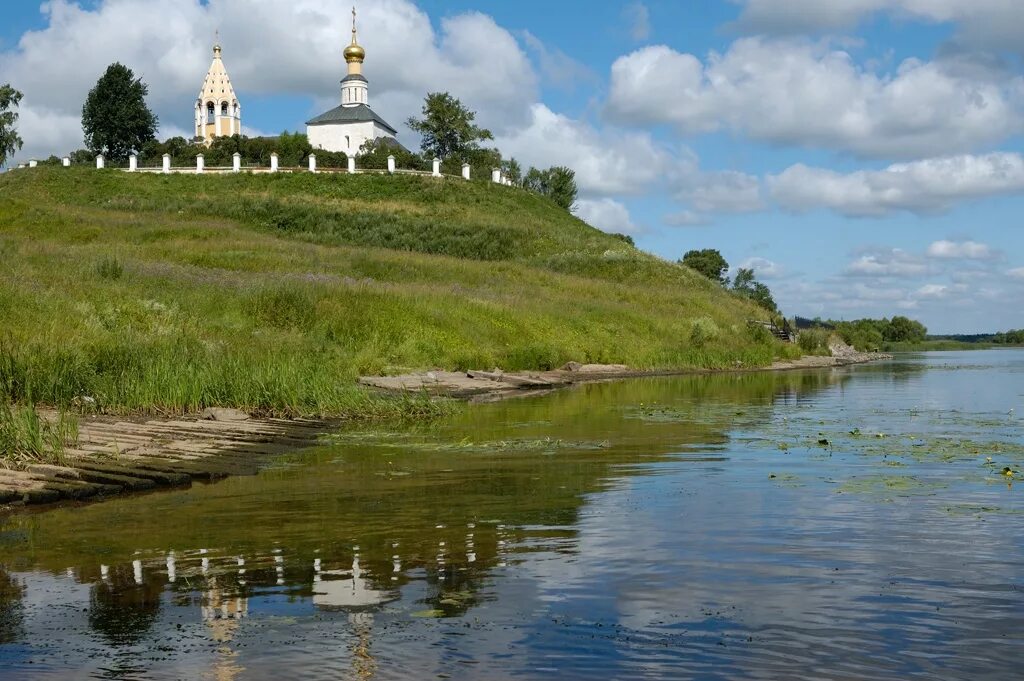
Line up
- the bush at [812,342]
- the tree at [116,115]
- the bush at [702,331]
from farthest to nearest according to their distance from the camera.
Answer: the tree at [116,115]
the bush at [812,342]
the bush at [702,331]

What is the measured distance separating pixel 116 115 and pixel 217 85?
37.1 meters

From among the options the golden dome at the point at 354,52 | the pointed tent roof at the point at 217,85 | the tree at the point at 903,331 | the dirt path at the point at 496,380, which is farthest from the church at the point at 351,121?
the dirt path at the point at 496,380

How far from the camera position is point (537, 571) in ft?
28.9

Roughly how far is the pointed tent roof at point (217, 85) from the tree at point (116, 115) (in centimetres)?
3182

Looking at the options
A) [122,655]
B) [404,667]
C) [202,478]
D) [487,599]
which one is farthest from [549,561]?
[202,478]

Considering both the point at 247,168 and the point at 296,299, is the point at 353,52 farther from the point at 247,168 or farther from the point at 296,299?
the point at 296,299

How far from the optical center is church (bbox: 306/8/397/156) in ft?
454

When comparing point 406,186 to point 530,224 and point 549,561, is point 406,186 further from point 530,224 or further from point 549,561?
point 549,561

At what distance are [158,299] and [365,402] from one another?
42.7 ft

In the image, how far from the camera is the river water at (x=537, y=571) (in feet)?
21.6

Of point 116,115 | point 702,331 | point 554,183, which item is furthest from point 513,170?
point 702,331

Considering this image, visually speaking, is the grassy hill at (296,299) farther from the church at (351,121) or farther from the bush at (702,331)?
the church at (351,121)

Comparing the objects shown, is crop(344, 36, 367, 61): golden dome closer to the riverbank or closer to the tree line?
the tree line

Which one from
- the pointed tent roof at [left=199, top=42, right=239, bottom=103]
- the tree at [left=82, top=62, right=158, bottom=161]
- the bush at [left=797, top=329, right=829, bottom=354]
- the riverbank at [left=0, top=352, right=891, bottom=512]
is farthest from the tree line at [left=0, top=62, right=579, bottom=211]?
the riverbank at [left=0, top=352, right=891, bottom=512]
